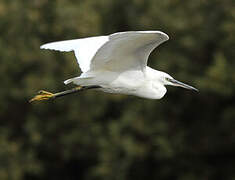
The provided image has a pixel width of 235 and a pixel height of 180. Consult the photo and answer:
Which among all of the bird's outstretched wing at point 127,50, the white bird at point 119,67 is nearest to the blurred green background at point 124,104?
the white bird at point 119,67

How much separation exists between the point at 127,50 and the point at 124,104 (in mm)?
8068

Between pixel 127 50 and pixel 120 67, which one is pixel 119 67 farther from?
pixel 127 50

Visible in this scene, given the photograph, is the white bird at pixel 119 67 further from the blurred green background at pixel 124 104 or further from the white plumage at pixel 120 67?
the blurred green background at pixel 124 104

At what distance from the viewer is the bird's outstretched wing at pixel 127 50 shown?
5147 mm

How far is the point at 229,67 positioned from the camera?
1245cm

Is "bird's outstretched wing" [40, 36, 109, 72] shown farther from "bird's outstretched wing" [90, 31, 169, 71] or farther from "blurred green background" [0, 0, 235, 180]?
"blurred green background" [0, 0, 235, 180]

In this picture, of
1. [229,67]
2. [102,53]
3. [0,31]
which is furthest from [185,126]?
[102,53]

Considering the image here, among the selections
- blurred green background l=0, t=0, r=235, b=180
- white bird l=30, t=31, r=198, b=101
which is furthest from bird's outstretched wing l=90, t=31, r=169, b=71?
blurred green background l=0, t=0, r=235, b=180

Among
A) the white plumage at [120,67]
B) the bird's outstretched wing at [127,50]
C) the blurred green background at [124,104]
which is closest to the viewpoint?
the bird's outstretched wing at [127,50]

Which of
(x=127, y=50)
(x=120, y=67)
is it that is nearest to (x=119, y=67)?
(x=120, y=67)

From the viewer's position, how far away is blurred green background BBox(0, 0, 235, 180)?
42.5 ft

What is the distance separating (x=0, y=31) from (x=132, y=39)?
899 cm

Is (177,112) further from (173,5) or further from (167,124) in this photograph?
(173,5)

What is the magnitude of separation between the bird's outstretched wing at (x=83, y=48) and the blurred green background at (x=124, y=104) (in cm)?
616
